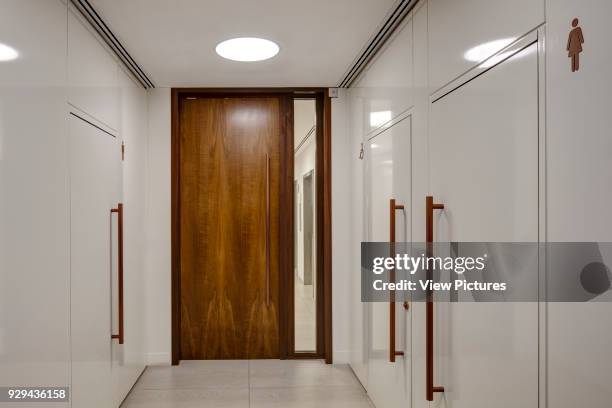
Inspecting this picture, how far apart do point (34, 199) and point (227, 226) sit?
2.32m

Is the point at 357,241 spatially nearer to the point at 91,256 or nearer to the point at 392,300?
the point at 392,300

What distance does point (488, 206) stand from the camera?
156cm

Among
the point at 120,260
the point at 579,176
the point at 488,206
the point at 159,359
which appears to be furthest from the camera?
the point at 159,359

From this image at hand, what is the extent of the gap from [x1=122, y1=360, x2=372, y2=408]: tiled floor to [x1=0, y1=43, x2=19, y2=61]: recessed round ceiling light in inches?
94.6

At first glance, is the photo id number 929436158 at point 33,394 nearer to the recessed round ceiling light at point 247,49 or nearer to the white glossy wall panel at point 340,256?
the recessed round ceiling light at point 247,49

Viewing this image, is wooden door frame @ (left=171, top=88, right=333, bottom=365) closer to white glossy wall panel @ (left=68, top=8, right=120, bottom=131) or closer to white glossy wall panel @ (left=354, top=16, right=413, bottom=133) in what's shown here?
white glossy wall panel @ (left=354, top=16, right=413, bottom=133)

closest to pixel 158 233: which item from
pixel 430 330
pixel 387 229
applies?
pixel 387 229

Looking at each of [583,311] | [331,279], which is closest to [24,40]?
[583,311]

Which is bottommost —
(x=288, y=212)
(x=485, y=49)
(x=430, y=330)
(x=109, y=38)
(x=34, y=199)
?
(x=430, y=330)

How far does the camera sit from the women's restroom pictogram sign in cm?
108

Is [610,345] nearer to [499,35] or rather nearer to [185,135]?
[499,35]

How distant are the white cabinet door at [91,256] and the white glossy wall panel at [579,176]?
2028mm

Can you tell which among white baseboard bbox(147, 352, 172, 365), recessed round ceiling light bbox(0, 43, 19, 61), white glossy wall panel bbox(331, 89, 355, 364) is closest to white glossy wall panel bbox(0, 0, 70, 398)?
recessed round ceiling light bbox(0, 43, 19, 61)

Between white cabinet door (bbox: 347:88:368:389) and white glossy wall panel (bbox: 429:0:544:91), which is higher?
white glossy wall panel (bbox: 429:0:544:91)
